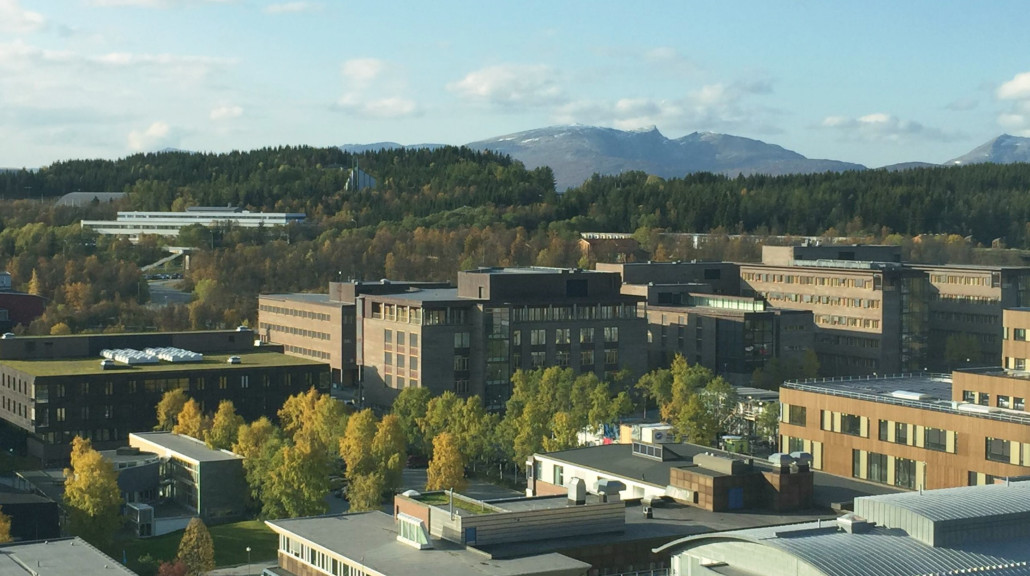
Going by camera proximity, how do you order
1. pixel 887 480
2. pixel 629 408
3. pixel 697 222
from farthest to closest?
1. pixel 697 222
2. pixel 629 408
3. pixel 887 480

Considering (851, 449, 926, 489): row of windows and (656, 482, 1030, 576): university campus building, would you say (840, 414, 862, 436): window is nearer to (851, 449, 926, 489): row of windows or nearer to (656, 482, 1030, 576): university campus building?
(851, 449, 926, 489): row of windows

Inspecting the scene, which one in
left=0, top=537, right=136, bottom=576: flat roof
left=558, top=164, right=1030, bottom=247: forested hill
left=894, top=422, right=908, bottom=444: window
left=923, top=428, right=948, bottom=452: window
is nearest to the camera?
left=0, top=537, right=136, bottom=576: flat roof

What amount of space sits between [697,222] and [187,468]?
12893 cm

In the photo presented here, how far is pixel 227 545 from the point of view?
6238cm

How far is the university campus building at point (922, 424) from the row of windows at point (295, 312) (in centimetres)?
5175

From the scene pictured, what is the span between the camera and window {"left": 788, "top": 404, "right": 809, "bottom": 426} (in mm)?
60566

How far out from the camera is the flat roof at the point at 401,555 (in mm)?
37875

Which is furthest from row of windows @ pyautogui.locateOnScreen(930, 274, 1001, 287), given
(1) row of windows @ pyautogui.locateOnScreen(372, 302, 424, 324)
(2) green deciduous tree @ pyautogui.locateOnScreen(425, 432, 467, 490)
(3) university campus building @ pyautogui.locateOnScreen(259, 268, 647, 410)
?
(2) green deciduous tree @ pyautogui.locateOnScreen(425, 432, 467, 490)

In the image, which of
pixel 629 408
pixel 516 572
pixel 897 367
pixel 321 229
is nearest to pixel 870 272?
pixel 897 367

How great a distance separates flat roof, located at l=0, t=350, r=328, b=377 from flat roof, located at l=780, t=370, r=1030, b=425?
120 ft

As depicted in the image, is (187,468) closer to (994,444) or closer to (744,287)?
(994,444)

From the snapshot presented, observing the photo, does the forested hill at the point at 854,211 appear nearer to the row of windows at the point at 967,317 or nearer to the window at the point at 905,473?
the row of windows at the point at 967,317

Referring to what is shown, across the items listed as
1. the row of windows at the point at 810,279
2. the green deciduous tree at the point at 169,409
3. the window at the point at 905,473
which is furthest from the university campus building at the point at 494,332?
the window at the point at 905,473

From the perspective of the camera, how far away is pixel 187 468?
69.6m
